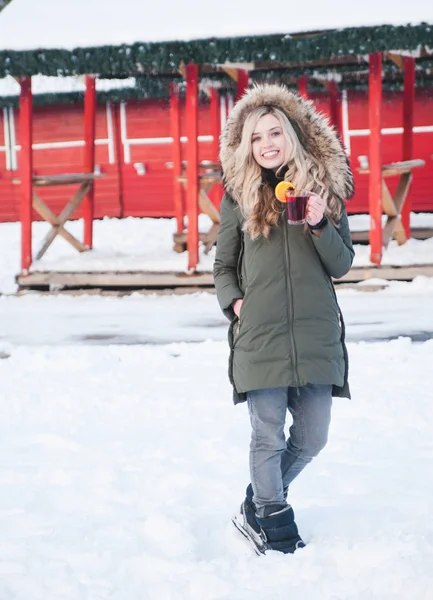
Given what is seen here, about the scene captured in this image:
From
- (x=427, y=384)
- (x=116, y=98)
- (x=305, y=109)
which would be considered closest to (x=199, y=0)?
(x=116, y=98)

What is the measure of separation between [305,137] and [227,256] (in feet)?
1.80

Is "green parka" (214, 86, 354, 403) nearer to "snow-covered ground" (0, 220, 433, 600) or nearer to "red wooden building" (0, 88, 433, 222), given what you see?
"snow-covered ground" (0, 220, 433, 600)

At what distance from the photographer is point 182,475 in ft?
15.5

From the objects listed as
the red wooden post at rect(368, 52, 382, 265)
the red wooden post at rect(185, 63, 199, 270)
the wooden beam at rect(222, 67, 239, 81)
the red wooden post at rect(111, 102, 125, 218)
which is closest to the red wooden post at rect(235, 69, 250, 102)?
the wooden beam at rect(222, 67, 239, 81)

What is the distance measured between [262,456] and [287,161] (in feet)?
3.67

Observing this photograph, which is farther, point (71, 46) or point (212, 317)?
point (71, 46)

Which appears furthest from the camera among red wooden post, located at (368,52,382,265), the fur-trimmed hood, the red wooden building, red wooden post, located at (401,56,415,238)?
the red wooden building

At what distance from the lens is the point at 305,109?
3725 mm

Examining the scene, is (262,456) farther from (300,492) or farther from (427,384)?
(427,384)

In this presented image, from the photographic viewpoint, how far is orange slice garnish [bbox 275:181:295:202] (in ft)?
11.0

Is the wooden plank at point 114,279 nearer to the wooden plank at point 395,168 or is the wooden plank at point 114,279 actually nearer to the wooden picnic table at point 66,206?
the wooden picnic table at point 66,206

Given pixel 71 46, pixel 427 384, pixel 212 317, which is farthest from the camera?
pixel 71 46

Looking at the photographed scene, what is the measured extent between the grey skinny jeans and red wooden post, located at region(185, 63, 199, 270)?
7.97 meters

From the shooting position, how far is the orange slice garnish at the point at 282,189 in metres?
3.36
